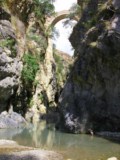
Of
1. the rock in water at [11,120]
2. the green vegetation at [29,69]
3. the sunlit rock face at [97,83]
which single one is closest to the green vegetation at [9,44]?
the green vegetation at [29,69]

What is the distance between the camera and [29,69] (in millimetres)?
37469

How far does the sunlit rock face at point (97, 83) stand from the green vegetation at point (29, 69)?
780 centimetres

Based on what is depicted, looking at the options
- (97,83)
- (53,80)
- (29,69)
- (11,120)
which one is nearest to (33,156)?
(97,83)

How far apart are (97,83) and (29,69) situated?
11458mm

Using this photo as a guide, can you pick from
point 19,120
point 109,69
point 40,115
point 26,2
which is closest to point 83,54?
point 109,69

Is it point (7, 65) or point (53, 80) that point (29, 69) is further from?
point (53, 80)

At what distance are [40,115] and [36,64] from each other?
5.58m

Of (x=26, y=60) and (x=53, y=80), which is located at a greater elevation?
(x=53, y=80)

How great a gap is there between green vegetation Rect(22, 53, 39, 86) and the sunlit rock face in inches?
307

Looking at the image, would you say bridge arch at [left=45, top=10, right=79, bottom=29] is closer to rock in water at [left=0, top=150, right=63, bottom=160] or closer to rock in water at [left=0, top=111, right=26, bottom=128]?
rock in water at [left=0, top=111, right=26, bottom=128]

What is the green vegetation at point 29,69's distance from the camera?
3712 centimetres

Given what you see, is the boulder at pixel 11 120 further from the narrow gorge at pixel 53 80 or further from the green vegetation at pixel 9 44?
the green vegetation at pixel 9 44

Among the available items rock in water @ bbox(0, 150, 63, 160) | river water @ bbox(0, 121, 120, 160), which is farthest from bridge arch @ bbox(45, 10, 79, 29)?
rock in water @ bbox(0, 150, 63, 160)

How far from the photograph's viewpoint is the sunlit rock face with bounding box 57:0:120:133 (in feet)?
84.8
